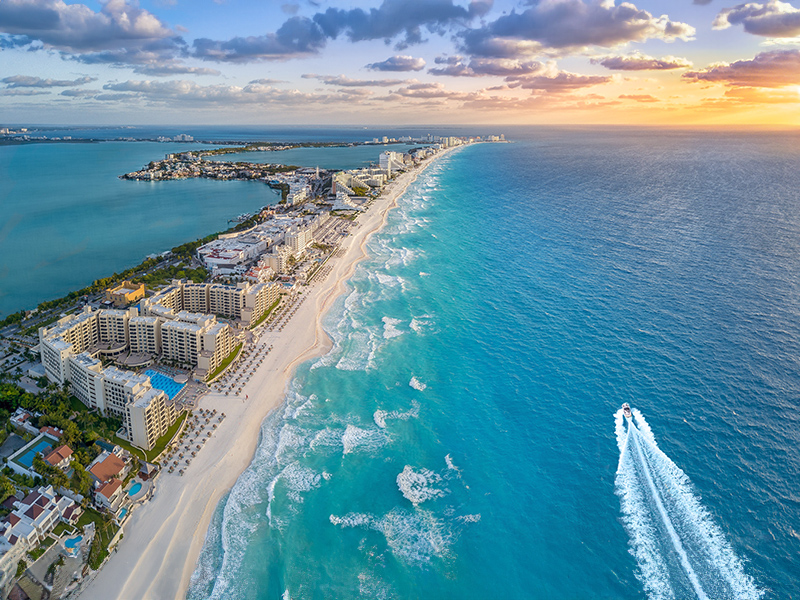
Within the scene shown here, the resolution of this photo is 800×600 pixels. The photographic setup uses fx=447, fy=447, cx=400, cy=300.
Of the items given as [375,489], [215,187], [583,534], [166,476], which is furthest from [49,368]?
[215,187]

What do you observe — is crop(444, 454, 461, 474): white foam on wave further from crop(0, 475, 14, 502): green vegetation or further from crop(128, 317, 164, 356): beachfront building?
crop(128, 317, 164, 356): beachfront building

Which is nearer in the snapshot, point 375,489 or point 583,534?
point 583,534

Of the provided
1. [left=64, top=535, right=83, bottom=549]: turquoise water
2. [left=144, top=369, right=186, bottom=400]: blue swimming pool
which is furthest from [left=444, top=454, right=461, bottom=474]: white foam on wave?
[left=144, top=369, right=186, bottom=400]: blue swimming pool

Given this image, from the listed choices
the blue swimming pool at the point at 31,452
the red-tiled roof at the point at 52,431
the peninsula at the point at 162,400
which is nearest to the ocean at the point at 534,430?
the peninsula at the point at 162,400

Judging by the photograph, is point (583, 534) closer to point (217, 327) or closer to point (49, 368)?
point (217, 327)

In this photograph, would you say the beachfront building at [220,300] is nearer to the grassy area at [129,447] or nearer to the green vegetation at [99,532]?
the grassy area at [129,447]
